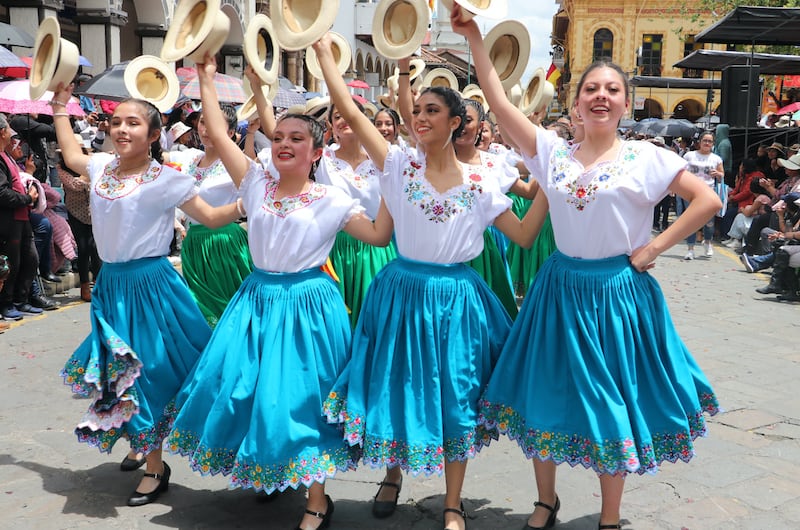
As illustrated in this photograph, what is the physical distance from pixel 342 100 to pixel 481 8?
705 millimetres

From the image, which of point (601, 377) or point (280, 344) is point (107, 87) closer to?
point (280, 344)

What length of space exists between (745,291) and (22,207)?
7.88m

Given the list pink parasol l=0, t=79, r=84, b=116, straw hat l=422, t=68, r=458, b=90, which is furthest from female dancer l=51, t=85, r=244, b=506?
pink parasol l=0, t=79, r=84, b=116

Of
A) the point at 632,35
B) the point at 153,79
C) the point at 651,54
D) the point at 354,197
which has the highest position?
the point at 632,35

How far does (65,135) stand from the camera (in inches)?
169

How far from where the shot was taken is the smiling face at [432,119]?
3691 mm

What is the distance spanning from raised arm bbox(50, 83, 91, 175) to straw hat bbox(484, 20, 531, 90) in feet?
6.80

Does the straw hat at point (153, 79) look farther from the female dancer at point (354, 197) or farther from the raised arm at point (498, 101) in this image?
the raised arm at point (498, 101)

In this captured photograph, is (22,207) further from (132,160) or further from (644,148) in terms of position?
(644,148)

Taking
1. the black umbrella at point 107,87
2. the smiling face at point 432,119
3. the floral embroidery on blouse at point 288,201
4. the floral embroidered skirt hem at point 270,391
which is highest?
the black umbrella at point 107,87

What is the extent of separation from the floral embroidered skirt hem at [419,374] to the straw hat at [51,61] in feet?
6.26

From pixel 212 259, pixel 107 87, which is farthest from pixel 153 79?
pixel 107 87

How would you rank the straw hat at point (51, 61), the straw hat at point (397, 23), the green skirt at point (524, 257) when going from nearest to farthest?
the straw hat at point (397, 23) → the straw hat at point (51, 61) → the green skirt at point (524, 257)

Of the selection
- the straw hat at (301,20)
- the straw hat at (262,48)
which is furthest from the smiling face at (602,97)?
the straw hat at (262,48)
